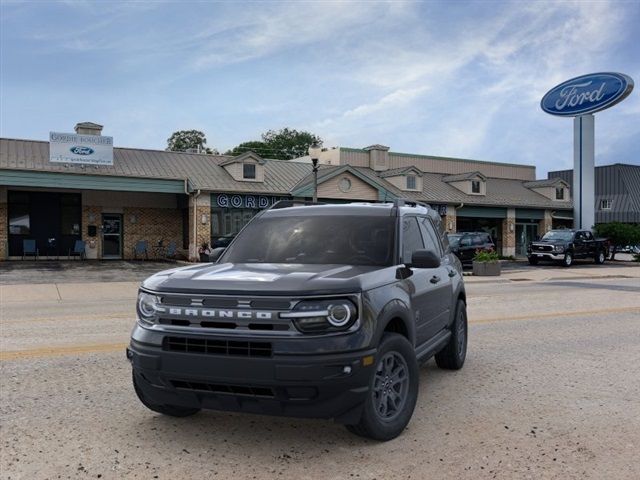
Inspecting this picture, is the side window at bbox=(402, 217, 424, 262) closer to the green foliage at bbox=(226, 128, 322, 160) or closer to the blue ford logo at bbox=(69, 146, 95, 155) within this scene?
the blue ford logo at bbox=(69, 146, 95, 155)

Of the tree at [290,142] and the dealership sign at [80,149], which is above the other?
the tree at [290,142]

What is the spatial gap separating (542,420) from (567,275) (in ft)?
67.9

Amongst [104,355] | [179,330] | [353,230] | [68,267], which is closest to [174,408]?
[179,330]

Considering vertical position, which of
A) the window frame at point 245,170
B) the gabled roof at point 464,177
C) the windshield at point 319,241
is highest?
the gabled roof at point 464,177

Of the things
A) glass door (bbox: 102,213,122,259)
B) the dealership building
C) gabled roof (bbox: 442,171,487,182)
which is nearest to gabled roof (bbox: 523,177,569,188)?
gabled roof (bbox: 442,171,487,182)

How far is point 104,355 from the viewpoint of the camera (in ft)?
24.1

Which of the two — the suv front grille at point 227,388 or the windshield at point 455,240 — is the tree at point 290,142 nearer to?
the windshield at point 455,240

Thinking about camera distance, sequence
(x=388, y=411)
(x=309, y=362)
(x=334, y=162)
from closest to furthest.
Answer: (x=309, y=362)
(x=388, y=411)
(x=334, y=162)

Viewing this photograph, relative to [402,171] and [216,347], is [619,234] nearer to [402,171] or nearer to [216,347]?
[402,171]

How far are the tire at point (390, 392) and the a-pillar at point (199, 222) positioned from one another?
2532 cm

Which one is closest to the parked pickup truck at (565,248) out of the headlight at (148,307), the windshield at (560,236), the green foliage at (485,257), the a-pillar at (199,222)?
the windshield at (560,236)

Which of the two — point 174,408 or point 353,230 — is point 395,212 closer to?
point 353,230

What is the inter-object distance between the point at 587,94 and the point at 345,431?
119ft

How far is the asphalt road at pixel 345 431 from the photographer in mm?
4000
